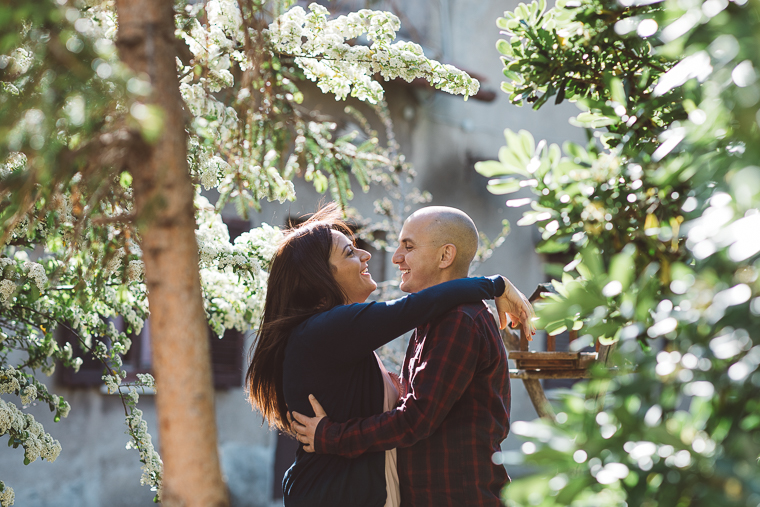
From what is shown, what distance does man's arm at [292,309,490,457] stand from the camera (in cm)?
196

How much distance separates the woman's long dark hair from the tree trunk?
98cm

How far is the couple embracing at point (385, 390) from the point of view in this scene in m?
1.99

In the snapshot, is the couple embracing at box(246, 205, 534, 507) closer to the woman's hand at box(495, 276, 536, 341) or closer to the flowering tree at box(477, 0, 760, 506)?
the woman's hand at box(495, 276, 536, 341)

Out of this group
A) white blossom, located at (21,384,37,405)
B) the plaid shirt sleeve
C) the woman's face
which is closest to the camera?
the plaid shirt sleeve

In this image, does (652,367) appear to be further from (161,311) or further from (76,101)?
(76,101)

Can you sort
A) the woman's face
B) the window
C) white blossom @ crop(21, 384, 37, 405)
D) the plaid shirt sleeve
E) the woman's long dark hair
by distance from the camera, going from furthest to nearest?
the window
white blossom @ crop(21, 384, 37, 405)
the woman's face
the woman's long dark hair
the plaid shirt sleeve

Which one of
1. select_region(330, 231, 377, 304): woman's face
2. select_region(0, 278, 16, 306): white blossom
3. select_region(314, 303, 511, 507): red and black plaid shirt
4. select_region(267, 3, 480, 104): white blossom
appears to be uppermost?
select_region(267, 3, 480, 104): white blossom

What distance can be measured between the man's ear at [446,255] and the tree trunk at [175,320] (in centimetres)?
128

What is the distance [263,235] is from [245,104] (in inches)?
65.7

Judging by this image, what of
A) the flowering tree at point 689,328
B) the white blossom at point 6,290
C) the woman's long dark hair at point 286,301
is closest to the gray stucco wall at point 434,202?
the white blossom at point 6,290

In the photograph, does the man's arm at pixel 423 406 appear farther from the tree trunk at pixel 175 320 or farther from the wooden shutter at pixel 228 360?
the wooden shutter at pixel 228 360

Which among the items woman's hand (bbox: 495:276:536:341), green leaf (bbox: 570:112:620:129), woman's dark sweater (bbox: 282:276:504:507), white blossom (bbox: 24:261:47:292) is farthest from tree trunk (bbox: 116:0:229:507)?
white blossom (bbox: 24:261:47:292)

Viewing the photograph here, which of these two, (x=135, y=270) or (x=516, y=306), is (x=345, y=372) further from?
(x=135, y=270)

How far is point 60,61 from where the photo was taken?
116 cm
